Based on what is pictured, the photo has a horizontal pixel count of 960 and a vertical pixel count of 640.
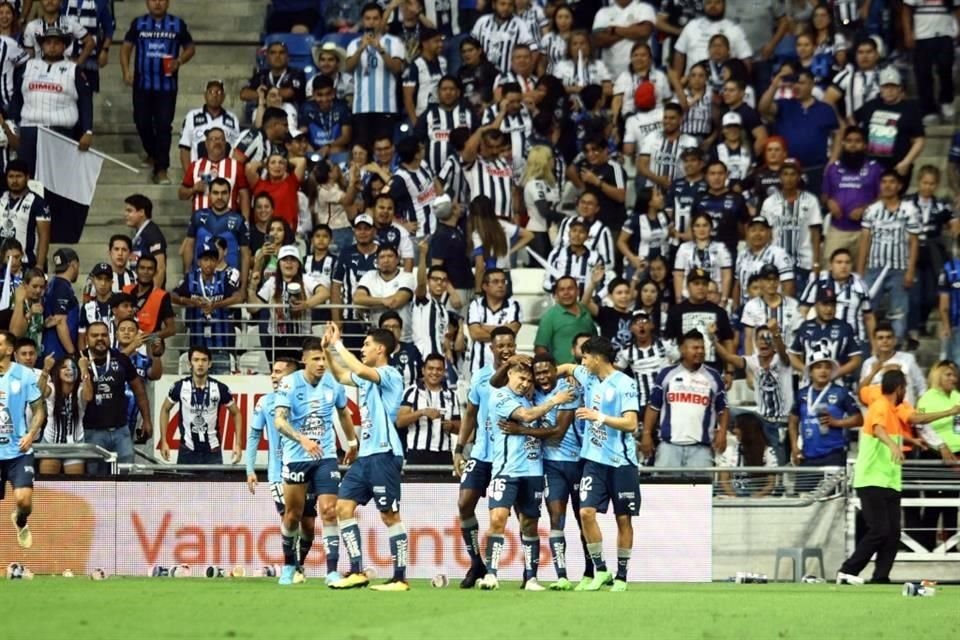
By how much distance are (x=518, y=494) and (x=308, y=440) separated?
1.99 m

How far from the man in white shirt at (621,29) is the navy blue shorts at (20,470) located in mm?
10612

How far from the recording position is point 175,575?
68.2 ft

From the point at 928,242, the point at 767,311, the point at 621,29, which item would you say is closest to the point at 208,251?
the point at 767,311

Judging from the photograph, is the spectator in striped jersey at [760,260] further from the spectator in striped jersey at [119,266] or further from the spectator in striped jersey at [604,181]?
the spectator in striped jersey at [119,266]

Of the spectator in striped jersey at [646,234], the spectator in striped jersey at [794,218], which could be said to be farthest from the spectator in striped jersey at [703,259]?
the spectator in striped jersey at [794,218]

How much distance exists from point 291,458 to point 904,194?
9.76m

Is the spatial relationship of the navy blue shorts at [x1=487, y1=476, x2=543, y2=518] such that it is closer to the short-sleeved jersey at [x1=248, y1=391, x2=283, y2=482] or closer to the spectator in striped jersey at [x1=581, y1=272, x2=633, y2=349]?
the short-sleeved jersey at [x1=248, y1=391, x2=283, y2=482]

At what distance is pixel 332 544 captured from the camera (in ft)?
58.2

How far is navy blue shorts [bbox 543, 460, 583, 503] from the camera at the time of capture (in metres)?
18.4

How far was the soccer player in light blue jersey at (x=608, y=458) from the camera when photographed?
1775 centimetres

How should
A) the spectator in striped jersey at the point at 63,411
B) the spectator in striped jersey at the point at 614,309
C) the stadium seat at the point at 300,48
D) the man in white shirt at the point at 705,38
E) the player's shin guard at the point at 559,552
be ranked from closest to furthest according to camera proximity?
the player's shin guard at the point at 559,552, the spectator in striped jersey at the point at 63,411, the spectator in striped jersey at the point at 614,309, the man in white shirt at the point at 705,38, the stadium seat at the point at 300,48

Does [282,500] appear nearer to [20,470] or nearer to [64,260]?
[20,470]

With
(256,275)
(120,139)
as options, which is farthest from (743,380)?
(120,139)

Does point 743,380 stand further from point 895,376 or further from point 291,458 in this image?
point 291,458
